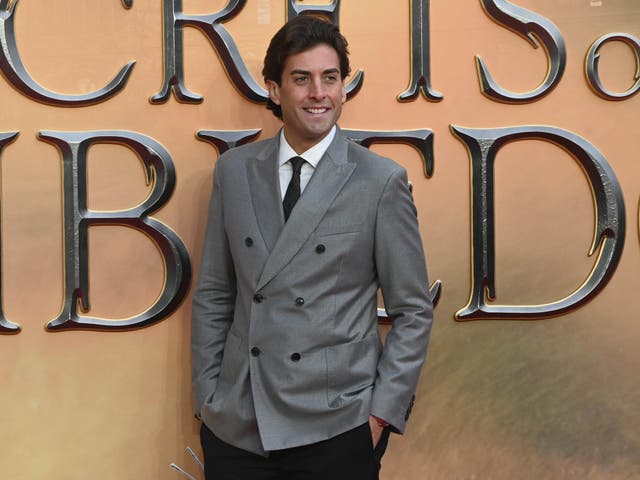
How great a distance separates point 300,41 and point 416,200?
2.35ft

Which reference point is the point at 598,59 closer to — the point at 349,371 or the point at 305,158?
the point at 305,158

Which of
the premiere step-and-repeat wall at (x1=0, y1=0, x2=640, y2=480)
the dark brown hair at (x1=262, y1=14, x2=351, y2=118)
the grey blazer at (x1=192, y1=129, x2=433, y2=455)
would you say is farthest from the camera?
the premiere step-and-repeat wall at (x1=0, y1=0, x2=640, y2=480)

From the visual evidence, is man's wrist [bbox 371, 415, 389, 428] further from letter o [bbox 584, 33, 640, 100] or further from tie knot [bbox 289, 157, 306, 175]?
letter o [bbox 584, 33, 640, 100]

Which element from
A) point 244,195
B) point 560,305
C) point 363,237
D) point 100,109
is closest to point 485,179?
point 560,305

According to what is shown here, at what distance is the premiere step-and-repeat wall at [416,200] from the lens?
255 centimetres

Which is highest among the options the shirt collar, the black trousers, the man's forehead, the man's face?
the man's forehead

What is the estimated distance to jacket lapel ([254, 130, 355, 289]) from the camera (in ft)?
6.81

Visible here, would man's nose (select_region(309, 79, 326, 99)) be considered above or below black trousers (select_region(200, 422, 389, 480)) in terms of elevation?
above

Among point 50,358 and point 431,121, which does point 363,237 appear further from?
point 50,358

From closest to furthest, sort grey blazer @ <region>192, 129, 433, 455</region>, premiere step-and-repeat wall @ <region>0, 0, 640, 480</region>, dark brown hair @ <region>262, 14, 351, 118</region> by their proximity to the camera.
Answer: grey blazer @ <region>192, 129, 433, 455</region>, dark brown hair @ <region>262, 14, 351, 118</region>, premiere step-and-repeat wall @ <region>0, 0, 640, 480</region>

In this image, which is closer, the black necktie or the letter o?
the black necktie

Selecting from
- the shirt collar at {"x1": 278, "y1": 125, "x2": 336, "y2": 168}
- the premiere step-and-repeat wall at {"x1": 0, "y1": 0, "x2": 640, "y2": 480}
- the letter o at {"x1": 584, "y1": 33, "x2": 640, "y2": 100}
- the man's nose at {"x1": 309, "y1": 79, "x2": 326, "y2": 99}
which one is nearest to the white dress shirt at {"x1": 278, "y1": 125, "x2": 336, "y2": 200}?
the shirt collar at {"x1": 278, "y1": 125, "x2": 336, "y2": 168}

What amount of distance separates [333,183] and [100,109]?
914 millimetres

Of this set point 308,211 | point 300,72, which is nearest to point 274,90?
point 300,72
